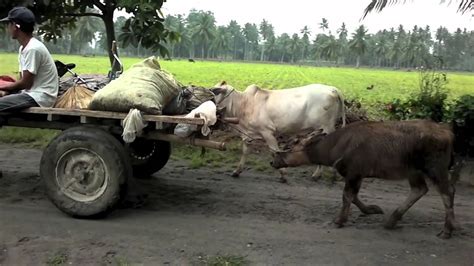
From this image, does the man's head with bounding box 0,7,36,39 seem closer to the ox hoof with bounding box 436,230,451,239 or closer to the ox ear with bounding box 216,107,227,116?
the ox ear with bounding box 216,107,227,116

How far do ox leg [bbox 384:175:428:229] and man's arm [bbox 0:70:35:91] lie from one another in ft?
13.5

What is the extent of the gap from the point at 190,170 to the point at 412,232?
144 inches

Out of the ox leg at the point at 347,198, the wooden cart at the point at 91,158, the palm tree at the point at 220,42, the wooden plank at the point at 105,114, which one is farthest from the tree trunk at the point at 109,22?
the palm tree at the point at 220,42

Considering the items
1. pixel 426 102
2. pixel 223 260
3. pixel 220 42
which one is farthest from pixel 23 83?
pixel 220 42

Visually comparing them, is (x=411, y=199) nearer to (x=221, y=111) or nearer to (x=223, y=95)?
(x=221, y=111)

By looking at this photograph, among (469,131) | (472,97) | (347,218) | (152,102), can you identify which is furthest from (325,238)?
(472,97)

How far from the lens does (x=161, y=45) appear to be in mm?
8695

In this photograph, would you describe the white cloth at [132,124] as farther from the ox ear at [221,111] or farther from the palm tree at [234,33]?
the palm tree at [234,33]

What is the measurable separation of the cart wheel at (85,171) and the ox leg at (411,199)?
2747mm

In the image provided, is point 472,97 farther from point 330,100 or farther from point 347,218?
point 347,218

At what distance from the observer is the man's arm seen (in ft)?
18.8

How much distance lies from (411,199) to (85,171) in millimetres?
3457

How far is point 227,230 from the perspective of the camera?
5.33m

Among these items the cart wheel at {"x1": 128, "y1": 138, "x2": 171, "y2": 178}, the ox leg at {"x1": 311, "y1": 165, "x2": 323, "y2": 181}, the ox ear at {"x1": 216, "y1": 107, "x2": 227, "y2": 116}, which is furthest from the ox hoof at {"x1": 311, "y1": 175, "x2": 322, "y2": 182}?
the cart wheel at {"x1": 128, "y1": 138, "x2": 171, "y2": 178}
